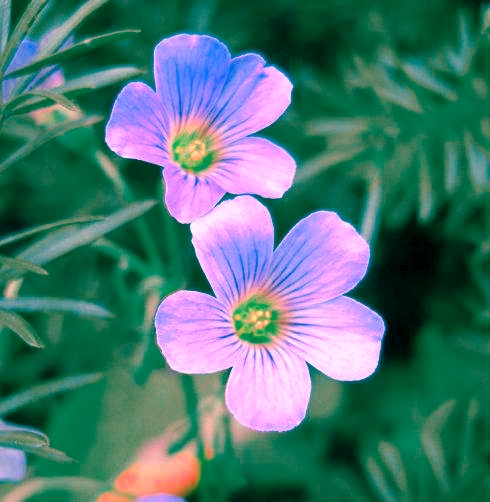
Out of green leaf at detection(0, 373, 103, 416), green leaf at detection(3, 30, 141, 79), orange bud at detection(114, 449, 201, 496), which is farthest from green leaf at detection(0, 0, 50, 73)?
orange bud at detection(114, 449, 201, 496)

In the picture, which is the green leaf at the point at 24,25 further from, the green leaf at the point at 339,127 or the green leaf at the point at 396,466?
the green leaf at the point at 396,466

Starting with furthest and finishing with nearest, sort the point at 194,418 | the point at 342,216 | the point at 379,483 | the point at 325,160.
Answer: the point at 342,216 → the point at 325,160 → the point at 379,483 → the point at 194,418

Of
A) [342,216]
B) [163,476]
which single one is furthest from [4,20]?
[163,476]

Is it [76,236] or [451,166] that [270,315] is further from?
[451,166]

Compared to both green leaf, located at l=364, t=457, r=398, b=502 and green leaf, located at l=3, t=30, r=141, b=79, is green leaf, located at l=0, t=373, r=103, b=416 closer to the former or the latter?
green leaf, located at l=3, t=30, r=141, b=79

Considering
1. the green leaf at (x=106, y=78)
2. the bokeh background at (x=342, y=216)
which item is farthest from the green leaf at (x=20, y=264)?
the bokeh background at (x=342, y=216)
